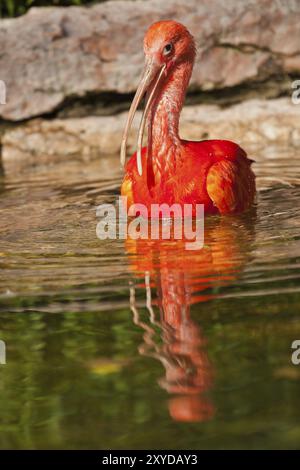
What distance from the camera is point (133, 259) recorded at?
17.1 feet

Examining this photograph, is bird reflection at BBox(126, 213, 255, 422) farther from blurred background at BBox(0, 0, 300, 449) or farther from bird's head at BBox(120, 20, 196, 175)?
bird's head at BBox(120, 20, 196, 175)

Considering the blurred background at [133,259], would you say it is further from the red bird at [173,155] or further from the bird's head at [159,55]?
the bird's head at [159,55]

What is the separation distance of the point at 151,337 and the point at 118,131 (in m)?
6.61

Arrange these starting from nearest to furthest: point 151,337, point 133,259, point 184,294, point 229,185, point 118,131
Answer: point 151,337 < point 184,294 < point 133,259 < point 229,185 < point 118,131

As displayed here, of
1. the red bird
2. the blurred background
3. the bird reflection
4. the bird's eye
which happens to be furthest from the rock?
Answer: the bird reflection

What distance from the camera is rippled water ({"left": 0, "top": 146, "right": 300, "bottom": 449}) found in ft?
9.98

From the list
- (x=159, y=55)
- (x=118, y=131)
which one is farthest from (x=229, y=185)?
(x=118, y=131)

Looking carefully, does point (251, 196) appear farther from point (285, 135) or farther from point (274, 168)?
point (285, 135)

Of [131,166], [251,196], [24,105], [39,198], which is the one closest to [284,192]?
[251,196]

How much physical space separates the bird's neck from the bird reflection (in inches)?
17.3

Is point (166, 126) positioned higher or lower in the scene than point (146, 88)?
lower

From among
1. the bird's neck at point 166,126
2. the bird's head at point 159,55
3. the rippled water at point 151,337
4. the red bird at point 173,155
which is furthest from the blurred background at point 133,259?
the bird's head at point 159,55

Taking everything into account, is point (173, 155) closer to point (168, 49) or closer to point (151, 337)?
point (168, 49)

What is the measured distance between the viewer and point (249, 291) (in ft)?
14.2
